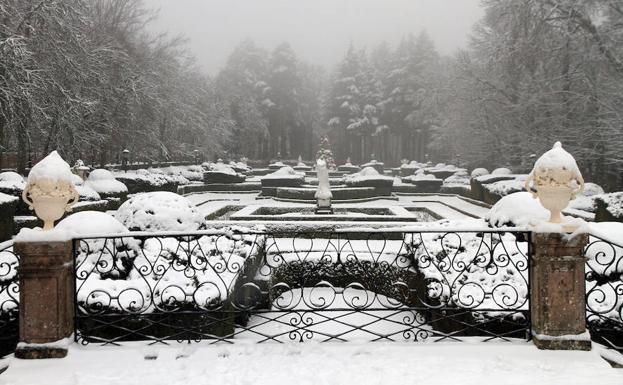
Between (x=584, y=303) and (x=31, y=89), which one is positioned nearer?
(x=584, y=303)

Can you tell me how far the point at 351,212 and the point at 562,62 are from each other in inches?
461

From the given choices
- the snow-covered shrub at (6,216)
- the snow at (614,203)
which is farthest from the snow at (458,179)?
the snow-covered shrub at (6,216)

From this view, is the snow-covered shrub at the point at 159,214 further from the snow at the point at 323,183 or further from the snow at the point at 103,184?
the snow at the point at 103,184

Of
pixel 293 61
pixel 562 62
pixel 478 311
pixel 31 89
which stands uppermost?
pixel 293 61

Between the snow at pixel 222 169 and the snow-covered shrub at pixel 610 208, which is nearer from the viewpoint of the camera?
the snow-covered shrub at pixel 610 208

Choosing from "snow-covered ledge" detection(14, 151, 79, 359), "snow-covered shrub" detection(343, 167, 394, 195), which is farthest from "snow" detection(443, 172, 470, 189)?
"snow-covered ledge" detection(14, 151, 79, 359)

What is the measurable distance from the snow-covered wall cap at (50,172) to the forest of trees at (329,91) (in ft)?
45.2

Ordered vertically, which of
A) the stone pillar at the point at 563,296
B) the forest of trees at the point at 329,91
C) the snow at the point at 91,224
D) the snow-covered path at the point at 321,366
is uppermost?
the forest of trees at the point at 329,91

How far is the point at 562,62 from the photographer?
20000 millimetres

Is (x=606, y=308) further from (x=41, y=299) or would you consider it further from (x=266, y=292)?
(x=41, y=299)

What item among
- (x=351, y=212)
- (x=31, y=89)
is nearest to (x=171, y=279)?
(x=351, y=212)

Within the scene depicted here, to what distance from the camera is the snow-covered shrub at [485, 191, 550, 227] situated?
705cm

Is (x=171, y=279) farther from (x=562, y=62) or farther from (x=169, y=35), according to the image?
(x=169, y=35)

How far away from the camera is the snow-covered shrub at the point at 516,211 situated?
705 centimetres
